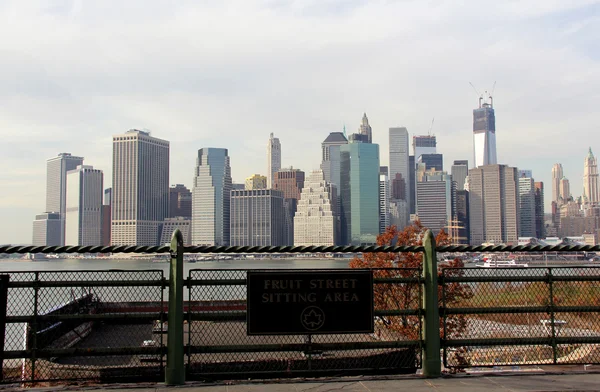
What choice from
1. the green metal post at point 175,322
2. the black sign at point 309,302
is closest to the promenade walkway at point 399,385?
the green metal post at point 175,322

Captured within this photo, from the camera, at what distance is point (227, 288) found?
7.71 metres

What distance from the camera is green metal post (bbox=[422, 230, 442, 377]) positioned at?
7.52 meters

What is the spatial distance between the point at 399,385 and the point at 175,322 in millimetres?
2687

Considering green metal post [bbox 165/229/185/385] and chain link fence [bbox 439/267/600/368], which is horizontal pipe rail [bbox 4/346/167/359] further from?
chain link fence [bbox 439/267/600/368]

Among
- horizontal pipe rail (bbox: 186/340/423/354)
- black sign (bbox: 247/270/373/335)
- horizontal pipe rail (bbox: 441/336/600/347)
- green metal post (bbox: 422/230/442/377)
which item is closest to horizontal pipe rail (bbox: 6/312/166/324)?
horizontal pipe rail (bbox: 186/340/423/354)

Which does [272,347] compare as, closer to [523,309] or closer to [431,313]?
[431,313]

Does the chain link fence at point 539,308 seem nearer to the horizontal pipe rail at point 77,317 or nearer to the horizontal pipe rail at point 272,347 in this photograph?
Answer: the horizontal pipe rail at point 272,347

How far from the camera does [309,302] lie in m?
7.43

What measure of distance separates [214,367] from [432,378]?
8.73 feet

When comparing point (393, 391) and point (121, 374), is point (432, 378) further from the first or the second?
point (121, 374)

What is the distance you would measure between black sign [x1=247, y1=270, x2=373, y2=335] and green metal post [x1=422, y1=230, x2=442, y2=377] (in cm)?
70

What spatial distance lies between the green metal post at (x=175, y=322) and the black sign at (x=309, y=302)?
0.81 meters

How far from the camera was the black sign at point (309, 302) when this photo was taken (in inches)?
290

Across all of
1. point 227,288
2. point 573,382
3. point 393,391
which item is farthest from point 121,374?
point 573,382
